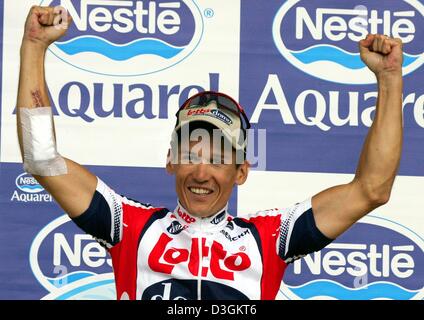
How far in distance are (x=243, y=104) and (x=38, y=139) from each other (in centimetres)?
148

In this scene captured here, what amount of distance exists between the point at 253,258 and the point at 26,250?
1354 mm

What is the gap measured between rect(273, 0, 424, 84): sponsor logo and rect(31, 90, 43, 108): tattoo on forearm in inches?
62.0

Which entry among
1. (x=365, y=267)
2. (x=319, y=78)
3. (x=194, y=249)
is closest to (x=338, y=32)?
(x=319, y=78)

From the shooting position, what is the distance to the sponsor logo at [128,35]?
13.7 feet

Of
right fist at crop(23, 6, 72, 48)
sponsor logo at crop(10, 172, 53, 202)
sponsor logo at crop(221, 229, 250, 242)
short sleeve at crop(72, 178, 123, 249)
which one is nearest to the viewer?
right fist at crop(23, 6, 72, 48)

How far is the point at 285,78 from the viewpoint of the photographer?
4.24m

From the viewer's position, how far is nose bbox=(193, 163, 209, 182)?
3048mm

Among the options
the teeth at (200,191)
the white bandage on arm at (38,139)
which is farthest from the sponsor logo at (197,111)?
the white bandage on arm at (38,139)

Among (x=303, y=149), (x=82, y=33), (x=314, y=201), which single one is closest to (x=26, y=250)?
(x=82, y=33)

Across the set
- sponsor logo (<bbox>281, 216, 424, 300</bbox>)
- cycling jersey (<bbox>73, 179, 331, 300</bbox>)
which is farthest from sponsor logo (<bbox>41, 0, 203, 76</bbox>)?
cycling jersey (<bbox>73, 179, 331, 300</bbox>)

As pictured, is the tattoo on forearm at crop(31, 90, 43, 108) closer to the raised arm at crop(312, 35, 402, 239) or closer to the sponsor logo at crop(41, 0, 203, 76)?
the raised arm at crop(312, 35, 402, 239)

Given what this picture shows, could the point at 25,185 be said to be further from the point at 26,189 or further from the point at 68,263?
the point at 68,263

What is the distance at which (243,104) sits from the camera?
166 inches

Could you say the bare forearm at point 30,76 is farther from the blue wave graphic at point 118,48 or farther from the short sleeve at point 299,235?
the blue wave graphic at point 118,48
